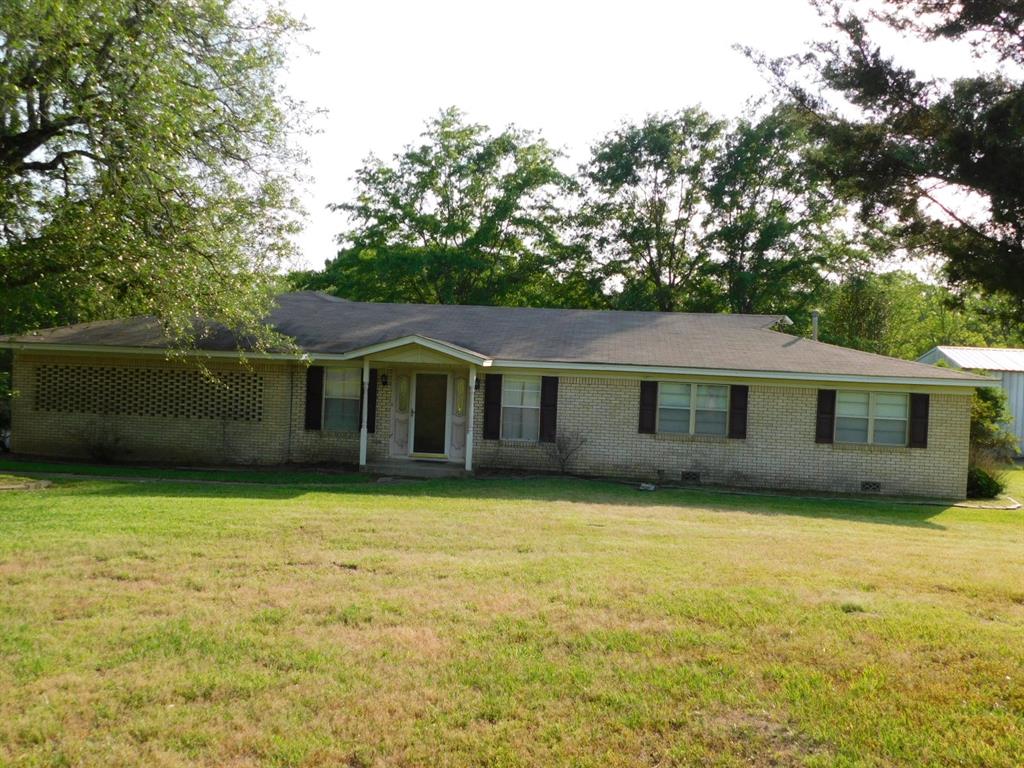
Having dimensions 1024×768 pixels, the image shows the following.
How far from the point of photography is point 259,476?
16.2 m

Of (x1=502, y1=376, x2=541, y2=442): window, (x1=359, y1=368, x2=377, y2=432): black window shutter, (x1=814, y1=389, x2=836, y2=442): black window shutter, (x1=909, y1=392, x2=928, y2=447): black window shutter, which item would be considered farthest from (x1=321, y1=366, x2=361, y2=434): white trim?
(x1=909, y1=392, x2=928, y2=447): black window shutter

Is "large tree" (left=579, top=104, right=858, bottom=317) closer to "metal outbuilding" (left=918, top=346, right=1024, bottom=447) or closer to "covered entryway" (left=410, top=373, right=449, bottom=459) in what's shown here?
"metal outbuilding" (left=918, top=346, right=1024, bottom=447)

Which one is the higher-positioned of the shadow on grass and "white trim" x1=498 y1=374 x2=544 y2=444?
"white trim" x1=498 y1=374 x2=544 y2=444

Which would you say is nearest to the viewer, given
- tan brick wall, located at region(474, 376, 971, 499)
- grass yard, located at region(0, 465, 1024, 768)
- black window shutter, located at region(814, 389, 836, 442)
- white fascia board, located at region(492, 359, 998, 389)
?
grass yard, located at region(0, 465, 1024, 768)

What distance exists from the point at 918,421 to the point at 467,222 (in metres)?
24.2

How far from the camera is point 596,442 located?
17578mm

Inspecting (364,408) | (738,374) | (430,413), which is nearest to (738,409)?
(738,374)

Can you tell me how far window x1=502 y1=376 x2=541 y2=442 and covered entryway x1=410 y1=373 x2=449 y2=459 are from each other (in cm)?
140

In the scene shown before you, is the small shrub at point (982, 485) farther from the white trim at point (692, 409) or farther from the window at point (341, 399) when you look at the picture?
the window at point (341, 399)

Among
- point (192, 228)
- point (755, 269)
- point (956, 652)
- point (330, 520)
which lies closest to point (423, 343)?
point (192, 228)

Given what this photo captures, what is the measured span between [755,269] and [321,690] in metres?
32.0

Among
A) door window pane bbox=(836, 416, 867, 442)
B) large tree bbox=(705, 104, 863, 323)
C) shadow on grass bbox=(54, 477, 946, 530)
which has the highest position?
large tree bbox=(705, 104, 863, 323)

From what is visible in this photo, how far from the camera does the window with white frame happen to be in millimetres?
16969

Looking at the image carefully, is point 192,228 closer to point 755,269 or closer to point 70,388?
point 70,388
